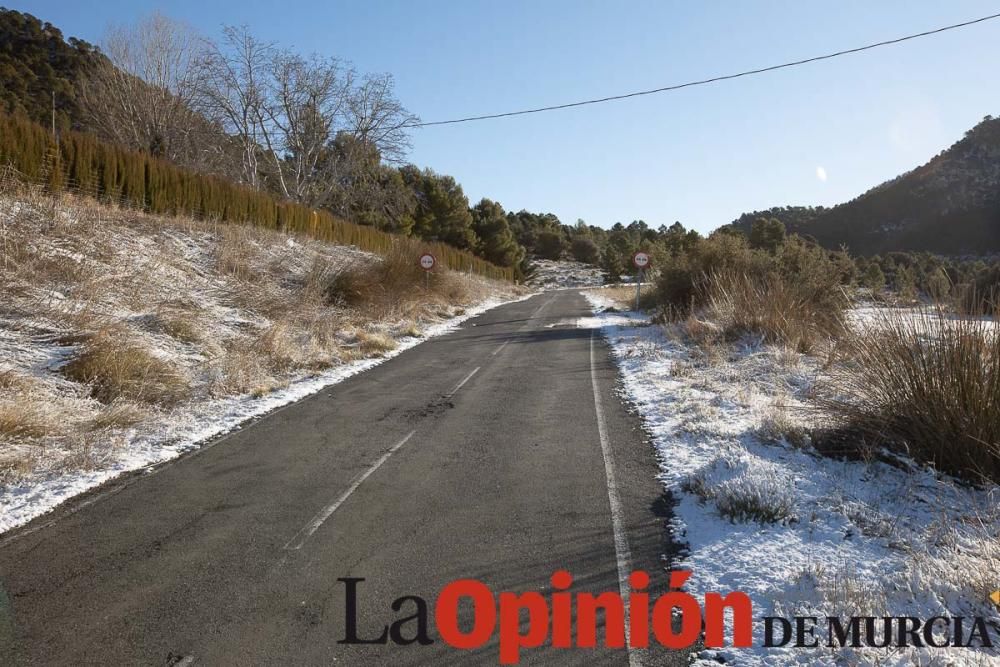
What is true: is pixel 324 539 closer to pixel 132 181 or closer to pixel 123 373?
pixel 123 373

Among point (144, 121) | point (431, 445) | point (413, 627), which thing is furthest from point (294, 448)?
point (144, 121)

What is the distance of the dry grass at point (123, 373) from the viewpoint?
811 cm

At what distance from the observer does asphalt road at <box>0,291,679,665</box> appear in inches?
130

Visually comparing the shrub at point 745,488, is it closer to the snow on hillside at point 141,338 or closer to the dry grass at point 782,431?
the dry grass at point 782,431

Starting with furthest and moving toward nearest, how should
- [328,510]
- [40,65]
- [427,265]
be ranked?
[40,65] → [427,265] → [328,510]

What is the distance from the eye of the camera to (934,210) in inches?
1500

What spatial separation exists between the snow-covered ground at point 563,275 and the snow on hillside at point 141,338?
6199cm

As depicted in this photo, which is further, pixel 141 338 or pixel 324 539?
pixel 141 338

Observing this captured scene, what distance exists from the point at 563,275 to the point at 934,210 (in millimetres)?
57002

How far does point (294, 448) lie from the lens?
22.8 ft

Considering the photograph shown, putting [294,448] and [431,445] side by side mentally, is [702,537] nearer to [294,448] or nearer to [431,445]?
[431,445]

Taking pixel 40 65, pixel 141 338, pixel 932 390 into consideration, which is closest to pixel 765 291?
pixel 932 390

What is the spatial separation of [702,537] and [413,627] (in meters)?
2.39

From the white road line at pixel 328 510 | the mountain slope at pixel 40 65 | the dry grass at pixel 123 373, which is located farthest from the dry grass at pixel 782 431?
the mountain slope at pixel 40 65
